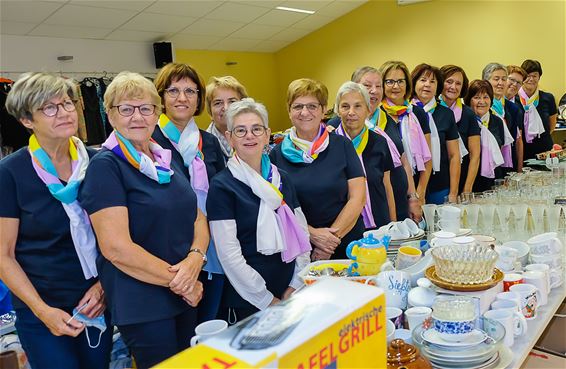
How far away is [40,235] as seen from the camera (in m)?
1.68

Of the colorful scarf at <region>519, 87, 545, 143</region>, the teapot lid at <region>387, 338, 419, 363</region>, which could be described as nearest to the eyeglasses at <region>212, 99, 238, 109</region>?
the teapot lid at <region>387, 338, 419, 363</region>

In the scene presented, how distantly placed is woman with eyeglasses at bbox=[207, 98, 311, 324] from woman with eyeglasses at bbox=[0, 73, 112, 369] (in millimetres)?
460

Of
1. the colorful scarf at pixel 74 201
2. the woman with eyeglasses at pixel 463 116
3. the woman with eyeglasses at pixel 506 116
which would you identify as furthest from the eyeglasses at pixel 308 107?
the woman with eyeglasses at pixel 506 116

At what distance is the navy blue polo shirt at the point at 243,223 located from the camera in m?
1.85

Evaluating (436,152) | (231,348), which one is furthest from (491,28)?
(231,348)

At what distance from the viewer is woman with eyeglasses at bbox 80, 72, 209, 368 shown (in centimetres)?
156

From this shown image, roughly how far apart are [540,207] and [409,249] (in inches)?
26.2

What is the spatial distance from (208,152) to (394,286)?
3.71 ft

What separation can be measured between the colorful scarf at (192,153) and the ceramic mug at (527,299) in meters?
1.20

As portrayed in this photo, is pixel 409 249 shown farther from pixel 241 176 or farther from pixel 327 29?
pixel 327 29

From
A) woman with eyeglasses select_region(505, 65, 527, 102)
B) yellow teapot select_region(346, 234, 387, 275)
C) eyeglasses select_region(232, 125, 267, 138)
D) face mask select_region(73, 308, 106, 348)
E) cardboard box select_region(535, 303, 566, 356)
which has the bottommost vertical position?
cardboard box select_region(535, 303, 566, 356)

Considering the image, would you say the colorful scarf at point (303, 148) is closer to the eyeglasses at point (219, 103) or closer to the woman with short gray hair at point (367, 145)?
the woman with short gray hair at point (367, 145)

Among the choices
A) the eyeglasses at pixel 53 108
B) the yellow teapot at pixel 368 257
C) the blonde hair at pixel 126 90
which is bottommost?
the yellow teapot at pixel 368 257

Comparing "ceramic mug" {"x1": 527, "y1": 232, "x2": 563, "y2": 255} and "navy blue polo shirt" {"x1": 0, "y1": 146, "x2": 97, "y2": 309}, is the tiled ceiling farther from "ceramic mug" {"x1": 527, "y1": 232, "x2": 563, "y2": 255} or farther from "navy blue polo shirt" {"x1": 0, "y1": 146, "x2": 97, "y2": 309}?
"ceramic mug" {"x1": 527, "y1": 232, "x2": 563, "y2": 255}
